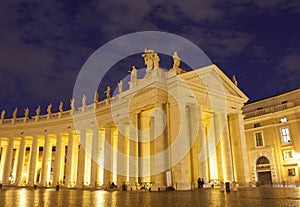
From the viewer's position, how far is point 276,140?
45969 mm

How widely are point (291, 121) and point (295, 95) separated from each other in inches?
252

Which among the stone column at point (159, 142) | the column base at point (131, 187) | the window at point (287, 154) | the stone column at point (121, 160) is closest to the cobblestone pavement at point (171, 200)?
the stone column at point (159, 142)

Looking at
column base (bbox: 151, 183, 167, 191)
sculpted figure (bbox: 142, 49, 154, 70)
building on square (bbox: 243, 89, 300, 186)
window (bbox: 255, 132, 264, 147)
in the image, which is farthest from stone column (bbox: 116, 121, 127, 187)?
window (bbox: 255, 132, 264, 147)

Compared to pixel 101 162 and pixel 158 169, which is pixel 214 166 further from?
pixel 101 162

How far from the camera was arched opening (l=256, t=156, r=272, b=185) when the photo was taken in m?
46.0

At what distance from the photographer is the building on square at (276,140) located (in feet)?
142

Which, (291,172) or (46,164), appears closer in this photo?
(291,172)

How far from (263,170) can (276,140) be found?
570 cm

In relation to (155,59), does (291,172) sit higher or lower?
lower

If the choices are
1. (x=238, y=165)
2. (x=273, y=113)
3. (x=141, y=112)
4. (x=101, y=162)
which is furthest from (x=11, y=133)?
(x=273, y=113)

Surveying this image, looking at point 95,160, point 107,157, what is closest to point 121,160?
point 107,157

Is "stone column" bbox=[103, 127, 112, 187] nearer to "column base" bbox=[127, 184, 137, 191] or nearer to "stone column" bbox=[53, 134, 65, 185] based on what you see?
"column base" bbox=[127, 184, 137, 191]

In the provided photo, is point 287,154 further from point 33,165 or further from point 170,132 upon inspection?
point 33,165

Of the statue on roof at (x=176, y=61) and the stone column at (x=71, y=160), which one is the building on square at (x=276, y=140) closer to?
the statue on roof at (x=176, y=61)
